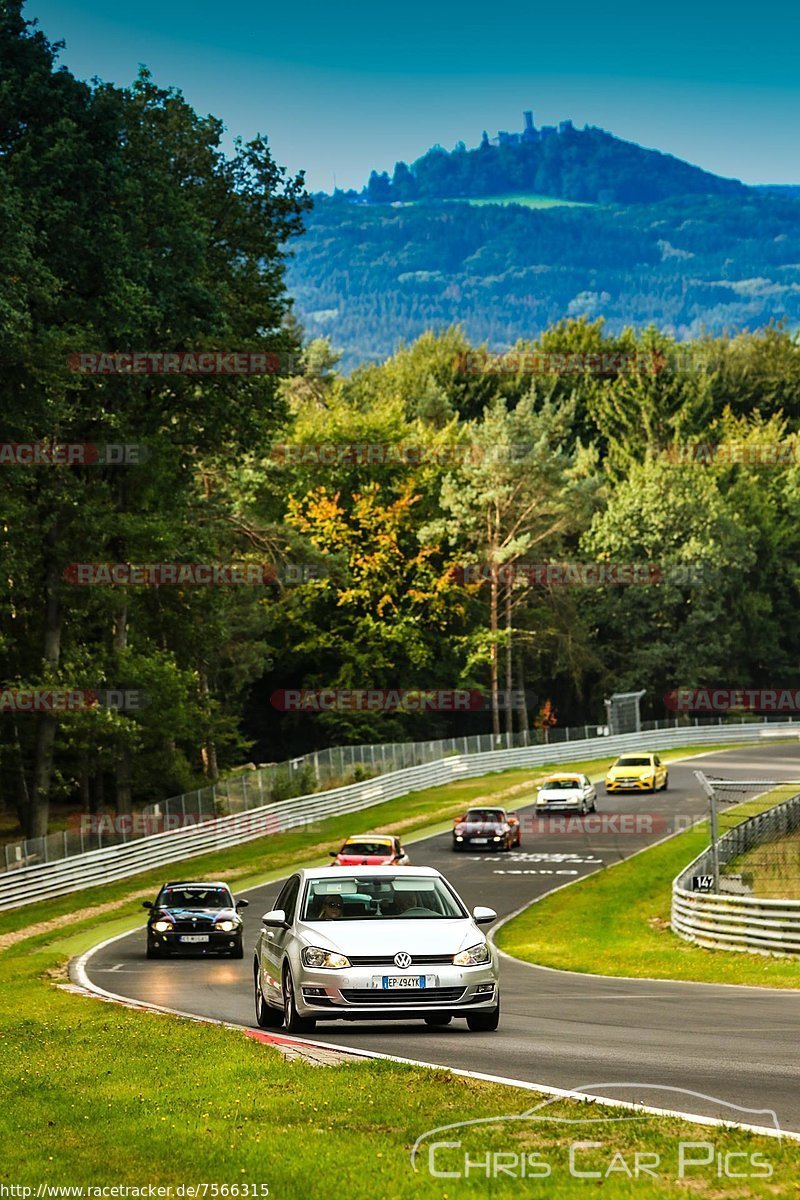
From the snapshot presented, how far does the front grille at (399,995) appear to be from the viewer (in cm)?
1410

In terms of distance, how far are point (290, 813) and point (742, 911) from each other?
29.9 m

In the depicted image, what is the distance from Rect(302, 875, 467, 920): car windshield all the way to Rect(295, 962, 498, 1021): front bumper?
2.43ft

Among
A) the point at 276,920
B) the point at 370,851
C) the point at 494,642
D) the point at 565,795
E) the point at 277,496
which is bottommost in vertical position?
the point at 565,795

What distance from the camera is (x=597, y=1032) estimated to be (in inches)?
581

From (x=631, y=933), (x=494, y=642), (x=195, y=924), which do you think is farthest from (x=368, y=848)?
(x=494, y=642)

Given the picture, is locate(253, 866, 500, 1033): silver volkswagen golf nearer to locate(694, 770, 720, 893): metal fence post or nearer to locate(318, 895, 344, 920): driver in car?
locate(318, 895, 344, 920): driver in car

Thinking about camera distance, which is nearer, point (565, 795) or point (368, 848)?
point (368, 848)

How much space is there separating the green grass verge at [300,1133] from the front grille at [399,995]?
1357 mm

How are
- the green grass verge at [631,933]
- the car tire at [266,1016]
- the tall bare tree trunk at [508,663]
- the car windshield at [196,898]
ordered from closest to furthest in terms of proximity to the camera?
the car tire at [266,1016], the green grass verge at [631,933], the car windshield at [196,898], the tall bare tree trunk at [508,663]

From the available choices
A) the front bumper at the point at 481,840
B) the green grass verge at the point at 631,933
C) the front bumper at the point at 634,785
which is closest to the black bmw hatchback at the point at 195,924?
the green grass verge at the point at 631,933

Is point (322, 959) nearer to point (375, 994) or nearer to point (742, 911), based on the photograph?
point (375, 994)

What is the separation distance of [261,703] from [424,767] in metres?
23.2

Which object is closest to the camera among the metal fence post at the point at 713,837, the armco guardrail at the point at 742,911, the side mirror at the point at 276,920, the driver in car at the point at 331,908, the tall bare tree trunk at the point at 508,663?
the driver in car at the point at 331,908

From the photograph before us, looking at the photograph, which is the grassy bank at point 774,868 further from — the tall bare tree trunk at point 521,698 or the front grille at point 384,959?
the tall bare tree trunk at point 521,698
